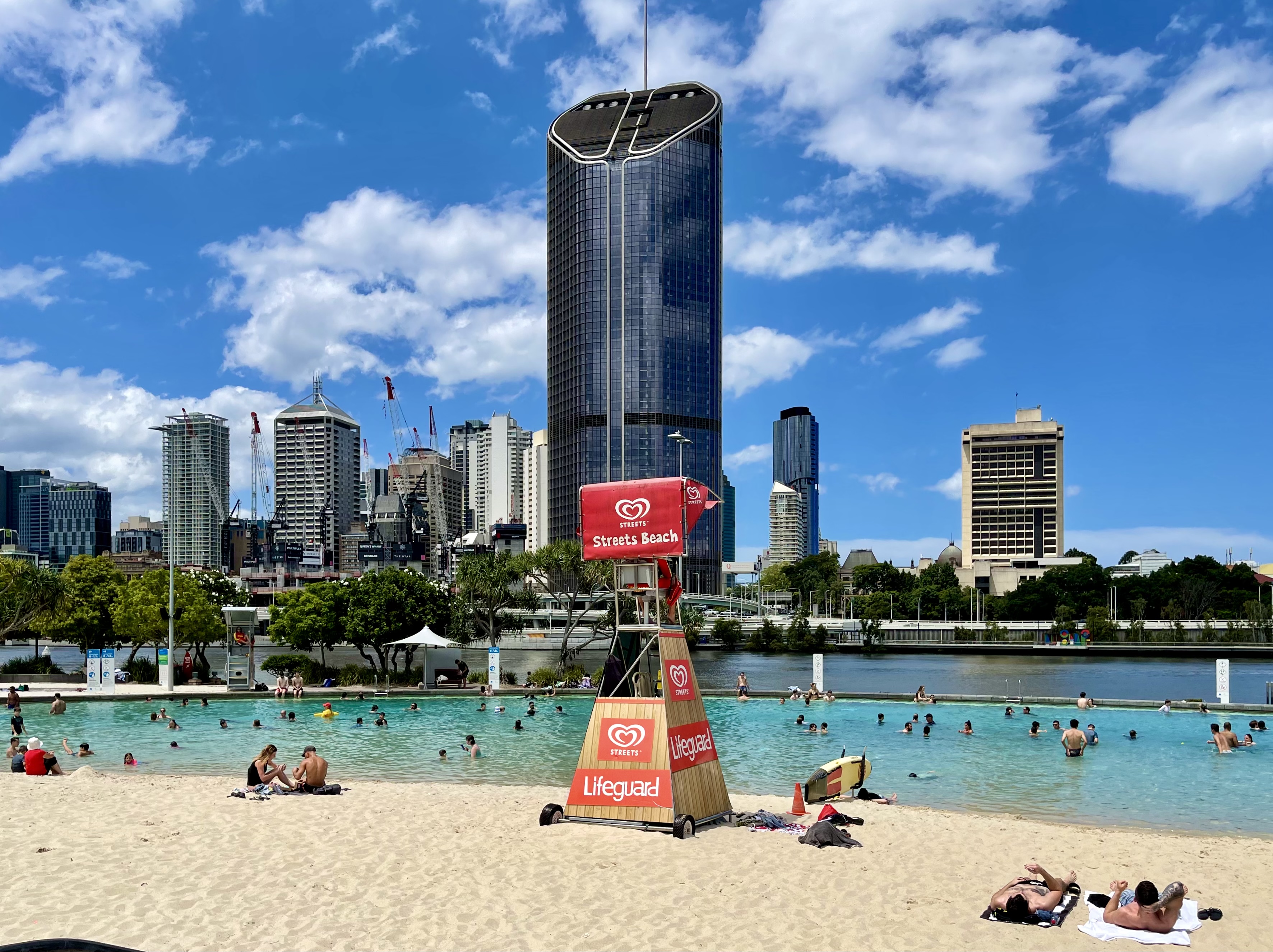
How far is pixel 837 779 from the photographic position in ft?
93.1

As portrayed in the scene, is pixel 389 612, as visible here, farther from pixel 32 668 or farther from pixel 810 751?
pixel 810 751

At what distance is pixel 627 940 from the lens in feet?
49.3

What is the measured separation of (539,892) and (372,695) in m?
42.9

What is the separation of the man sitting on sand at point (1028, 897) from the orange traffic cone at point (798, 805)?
27.9 feet

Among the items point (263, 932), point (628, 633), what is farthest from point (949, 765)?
point (263, 932)

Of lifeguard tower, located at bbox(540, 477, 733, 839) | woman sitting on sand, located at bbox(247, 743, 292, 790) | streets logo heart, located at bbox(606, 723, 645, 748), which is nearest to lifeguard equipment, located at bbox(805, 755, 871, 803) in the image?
lifeguard tower, located at bbox(540, 477, 733, 839)

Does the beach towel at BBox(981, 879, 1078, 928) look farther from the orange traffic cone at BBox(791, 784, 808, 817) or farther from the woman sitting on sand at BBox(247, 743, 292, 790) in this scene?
the woman sitting on sand at BBox(247, 743, 292, 790)

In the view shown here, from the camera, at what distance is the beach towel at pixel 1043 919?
52.9 feet

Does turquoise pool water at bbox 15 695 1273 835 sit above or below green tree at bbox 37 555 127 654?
below

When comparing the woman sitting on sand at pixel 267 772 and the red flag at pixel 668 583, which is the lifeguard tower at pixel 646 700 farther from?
the woman sitting on sand at pixel 267 772

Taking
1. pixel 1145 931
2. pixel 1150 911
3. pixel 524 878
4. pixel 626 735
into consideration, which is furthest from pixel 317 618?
pixel 1150 911

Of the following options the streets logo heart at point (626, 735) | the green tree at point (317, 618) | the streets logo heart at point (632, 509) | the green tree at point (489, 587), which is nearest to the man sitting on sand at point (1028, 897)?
the streets logo heart at point (626, 735)

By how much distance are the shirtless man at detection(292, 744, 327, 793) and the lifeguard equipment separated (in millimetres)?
12906

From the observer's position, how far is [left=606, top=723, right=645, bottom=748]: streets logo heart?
22.0m
